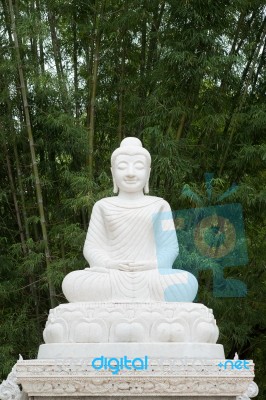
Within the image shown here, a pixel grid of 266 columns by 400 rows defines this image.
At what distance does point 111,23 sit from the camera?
8469 millimetres

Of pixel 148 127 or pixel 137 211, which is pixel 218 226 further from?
pixel 137 211

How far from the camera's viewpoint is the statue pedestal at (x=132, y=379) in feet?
18.4

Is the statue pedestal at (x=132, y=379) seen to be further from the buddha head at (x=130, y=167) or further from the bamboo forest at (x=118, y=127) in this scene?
the bamboo forest at (x=118, y=127)

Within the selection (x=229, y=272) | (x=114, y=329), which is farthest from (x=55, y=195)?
(x=114, y=329)

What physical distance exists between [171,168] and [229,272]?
4.37 ft

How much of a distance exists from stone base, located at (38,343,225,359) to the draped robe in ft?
1.26

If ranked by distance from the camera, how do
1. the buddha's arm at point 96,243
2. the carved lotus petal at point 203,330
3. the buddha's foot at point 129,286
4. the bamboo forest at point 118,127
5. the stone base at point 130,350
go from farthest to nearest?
the bamboo forest at point 118,127, the buddha's arm at point 96,243, the buddha's foot at point 129,286, the carved lotus petal at point 203,330, the stone base at point 130,350

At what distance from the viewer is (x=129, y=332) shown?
5.81 meters

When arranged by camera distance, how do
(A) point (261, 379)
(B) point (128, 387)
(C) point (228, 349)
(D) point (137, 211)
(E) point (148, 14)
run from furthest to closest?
(A) point (261, 379) < (C) point (228, 349) < (E) point (148, 14) < (D) point (137, 211) < (B) point (128, 387)

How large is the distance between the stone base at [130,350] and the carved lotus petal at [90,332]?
54 mm

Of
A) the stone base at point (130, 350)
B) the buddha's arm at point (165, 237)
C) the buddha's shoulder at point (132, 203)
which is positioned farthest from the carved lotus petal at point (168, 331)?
the buddha's shoulder at point (132, 203)

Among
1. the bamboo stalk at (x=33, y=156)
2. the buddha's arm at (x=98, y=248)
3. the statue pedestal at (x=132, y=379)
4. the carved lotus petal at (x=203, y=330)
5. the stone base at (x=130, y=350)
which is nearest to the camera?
the statue pedestal at (x=132, y=379)

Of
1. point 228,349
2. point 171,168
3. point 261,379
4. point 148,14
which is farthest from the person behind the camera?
point 261,379

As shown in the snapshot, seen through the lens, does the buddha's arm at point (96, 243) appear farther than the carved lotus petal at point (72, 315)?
Yes
